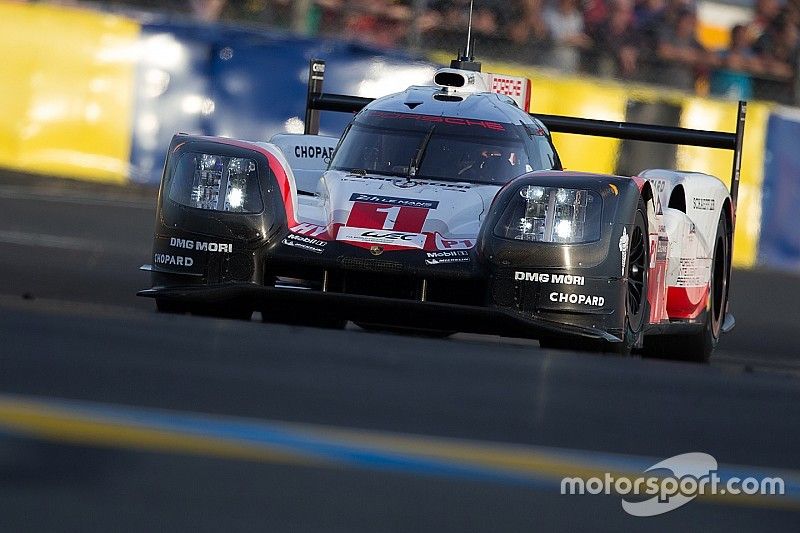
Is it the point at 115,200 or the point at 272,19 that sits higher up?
the point at 272,19

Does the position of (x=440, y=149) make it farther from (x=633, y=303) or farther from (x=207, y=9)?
(x=207, y=9)

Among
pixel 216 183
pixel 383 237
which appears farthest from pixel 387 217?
pixel 216 183

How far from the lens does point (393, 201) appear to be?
6801mm

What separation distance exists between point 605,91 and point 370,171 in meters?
6.54

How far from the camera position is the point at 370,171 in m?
7.53

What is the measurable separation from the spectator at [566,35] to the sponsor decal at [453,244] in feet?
25.4

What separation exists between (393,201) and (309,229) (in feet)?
1.44

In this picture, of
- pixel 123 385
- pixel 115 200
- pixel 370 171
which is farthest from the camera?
pixel 115 200

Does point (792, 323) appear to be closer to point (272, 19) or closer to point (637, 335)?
point (637, 335)

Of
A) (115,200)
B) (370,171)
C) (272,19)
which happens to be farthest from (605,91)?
(370,171)

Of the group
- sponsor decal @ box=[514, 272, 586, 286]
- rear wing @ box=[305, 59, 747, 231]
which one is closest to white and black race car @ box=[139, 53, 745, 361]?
sponsor decal @ box=[514, 272, 586, 286]

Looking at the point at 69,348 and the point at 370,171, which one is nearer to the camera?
the point at 69,348

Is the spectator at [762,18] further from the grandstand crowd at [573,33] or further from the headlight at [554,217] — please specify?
the headlight at [554,217]

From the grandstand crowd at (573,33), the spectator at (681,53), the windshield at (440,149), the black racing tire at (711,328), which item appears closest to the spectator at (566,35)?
the grandstand crowd at (573,33)
